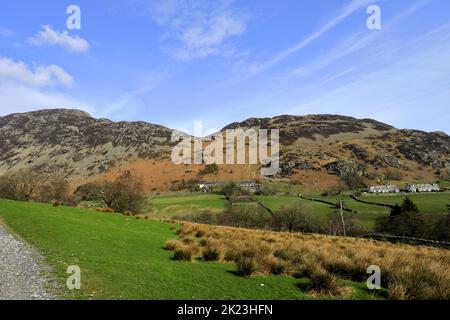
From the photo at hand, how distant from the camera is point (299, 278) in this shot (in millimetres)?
13766

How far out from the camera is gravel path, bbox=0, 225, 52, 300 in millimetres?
9893

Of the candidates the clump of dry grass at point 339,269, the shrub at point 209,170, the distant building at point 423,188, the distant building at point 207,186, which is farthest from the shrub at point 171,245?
the shrub at point 209,170

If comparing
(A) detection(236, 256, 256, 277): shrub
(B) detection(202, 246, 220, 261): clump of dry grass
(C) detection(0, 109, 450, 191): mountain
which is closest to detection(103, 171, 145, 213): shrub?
(B) detection(202, 246, 220, 261): clump of dry grass

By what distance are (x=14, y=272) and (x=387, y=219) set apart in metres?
62.3

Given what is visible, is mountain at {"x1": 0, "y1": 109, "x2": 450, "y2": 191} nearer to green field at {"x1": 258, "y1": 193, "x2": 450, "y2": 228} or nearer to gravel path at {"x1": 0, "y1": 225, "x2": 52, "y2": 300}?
green field at {"x1": 258, "y1": 193, "x2": 450, "y2": 228}

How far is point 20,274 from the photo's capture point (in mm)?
11906

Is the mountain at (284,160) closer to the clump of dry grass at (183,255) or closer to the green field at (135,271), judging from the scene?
the green field at (135,271)

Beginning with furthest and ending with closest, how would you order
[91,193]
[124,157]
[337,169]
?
1. [124,157]
2. [337,169]
3. [91,193]

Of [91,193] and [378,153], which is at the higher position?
[378,153]

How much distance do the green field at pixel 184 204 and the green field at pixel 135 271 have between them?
197 feet
